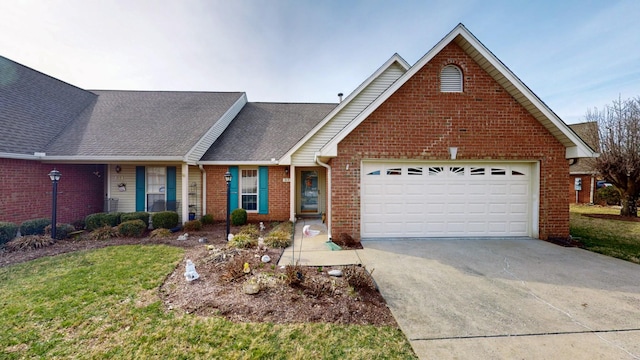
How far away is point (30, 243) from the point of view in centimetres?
684

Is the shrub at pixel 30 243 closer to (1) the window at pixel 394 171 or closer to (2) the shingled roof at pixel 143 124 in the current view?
(2) the shingled roof at pixel 143 124

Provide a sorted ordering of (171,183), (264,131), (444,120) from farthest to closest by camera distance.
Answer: (264,131) < (171,183) < (444,120)

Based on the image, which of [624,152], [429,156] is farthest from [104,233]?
[624,152]

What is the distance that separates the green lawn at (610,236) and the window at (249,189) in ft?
36.5

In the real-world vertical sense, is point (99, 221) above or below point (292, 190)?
below

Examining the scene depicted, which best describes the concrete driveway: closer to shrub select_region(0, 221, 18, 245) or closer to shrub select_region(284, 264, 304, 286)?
shrub select_region(284, 264, 304, 286)

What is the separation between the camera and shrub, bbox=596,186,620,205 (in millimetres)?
15641

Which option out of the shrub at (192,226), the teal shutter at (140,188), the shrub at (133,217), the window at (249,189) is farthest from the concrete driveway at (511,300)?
the teal shutter at (140,188)

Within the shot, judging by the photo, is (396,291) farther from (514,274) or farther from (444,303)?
(514,274)

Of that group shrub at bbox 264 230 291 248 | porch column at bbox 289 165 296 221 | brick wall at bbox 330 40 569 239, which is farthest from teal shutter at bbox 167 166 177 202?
brick wall at bbox 330 40 569 239

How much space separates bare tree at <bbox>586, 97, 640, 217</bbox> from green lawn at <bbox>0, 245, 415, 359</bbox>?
54.8ft

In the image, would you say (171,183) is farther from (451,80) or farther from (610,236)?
(610,236)

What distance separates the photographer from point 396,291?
4234 millimetres

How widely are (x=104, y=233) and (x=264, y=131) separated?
7297 mm
